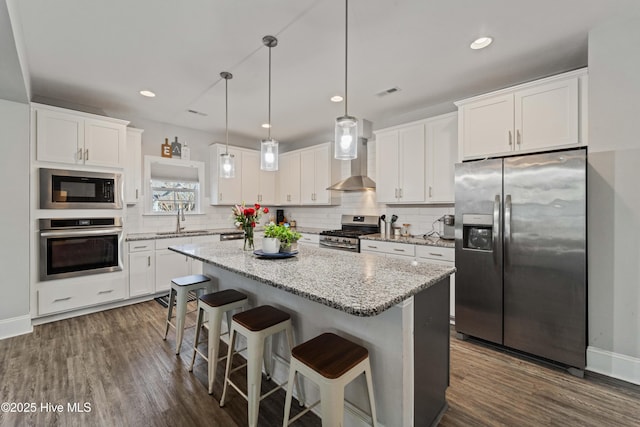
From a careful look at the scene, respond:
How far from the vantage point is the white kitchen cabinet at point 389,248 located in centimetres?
337

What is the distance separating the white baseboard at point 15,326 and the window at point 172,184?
187cm

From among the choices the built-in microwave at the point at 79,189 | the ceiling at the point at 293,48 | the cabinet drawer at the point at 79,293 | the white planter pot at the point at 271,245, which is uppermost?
the ceiling at the point at 293,48

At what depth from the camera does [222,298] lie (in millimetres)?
2174

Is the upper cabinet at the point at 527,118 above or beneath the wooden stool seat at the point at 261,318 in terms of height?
above

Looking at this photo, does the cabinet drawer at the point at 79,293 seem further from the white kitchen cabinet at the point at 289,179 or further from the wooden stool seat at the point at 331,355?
the wooden stool seat at the point at 331,355

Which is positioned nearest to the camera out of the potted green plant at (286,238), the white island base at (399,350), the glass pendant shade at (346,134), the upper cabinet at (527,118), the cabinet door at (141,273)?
the white island base at (399,350)

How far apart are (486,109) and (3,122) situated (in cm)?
487

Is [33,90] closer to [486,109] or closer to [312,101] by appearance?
[312,101]

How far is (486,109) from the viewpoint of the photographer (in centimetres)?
283

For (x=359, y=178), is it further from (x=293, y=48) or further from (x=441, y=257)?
(x=293, y=48)

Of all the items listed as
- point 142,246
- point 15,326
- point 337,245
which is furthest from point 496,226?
point 15,326

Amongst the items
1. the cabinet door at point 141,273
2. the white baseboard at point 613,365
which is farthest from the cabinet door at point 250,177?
the white baseboard at point 613,365

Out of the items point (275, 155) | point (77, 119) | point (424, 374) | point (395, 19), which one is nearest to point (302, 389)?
point (424, 374)

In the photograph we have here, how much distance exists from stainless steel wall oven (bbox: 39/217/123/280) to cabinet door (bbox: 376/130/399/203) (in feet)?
11.6
